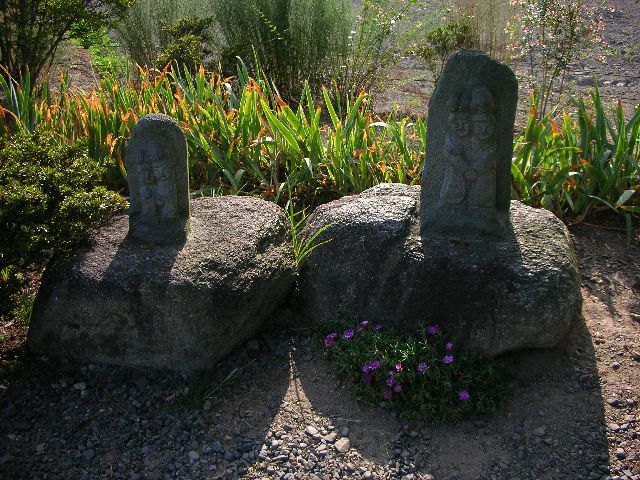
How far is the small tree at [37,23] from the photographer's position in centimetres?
674

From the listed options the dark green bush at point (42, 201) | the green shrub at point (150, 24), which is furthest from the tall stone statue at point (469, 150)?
the green shrub at point (150, 24)

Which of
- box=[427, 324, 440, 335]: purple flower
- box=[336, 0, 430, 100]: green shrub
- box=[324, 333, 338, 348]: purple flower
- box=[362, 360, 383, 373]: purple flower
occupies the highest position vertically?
box=[336, 0, 430, 100]: green shrub

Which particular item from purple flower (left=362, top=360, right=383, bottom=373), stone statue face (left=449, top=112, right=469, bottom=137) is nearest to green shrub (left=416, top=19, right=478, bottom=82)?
stone statue face (left=449, top=112, right=469, bottom=137)

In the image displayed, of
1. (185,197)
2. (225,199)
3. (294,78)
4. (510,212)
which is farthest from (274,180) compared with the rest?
(294,78)

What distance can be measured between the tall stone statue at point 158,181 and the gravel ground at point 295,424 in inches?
27.0

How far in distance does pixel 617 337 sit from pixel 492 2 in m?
5.57

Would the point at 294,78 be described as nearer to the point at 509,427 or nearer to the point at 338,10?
the point at 338,10

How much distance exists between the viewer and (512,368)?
3244 mm

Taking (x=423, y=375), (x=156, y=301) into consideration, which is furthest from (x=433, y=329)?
(x=156, y=301)

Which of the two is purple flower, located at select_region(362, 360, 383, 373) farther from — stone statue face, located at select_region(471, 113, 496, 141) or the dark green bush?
the dark green bush

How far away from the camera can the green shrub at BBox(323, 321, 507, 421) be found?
10.0 ft

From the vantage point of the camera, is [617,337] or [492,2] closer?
[617,337]

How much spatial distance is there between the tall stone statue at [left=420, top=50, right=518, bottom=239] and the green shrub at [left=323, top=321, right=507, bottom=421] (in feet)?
1.87

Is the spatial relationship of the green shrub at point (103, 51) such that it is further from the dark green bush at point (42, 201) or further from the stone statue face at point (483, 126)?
the stone statue face at point (483, 126)
